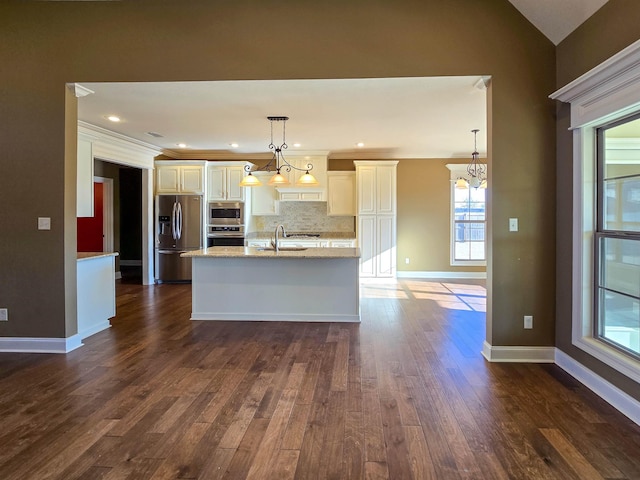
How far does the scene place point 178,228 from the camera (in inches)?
285

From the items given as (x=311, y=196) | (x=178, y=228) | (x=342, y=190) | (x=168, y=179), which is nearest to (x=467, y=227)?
(x=342, y=190)

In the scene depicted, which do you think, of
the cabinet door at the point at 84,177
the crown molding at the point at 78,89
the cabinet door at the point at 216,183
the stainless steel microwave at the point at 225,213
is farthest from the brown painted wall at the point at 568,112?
the cabinet door at the point at 216,183

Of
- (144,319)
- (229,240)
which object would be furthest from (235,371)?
(229,240)

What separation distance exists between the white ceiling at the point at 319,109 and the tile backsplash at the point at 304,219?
1.45 m

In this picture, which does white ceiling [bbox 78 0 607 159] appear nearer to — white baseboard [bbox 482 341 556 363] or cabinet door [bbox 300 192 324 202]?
cabinet door [bbox 300 192 324 202]

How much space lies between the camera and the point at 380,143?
6.61 m

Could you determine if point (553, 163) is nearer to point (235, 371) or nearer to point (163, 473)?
point (235, 371)

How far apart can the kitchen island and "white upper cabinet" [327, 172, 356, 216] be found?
10.4 feet

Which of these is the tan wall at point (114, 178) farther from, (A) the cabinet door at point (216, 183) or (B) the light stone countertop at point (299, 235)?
(B) the light stone countertop at point (299, 235)

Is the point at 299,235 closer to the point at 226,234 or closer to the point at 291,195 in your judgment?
the point at 291,195

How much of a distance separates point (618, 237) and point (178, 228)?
6567 mm

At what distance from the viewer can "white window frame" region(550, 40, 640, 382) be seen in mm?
2594

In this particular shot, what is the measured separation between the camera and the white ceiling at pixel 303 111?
3.65 metres

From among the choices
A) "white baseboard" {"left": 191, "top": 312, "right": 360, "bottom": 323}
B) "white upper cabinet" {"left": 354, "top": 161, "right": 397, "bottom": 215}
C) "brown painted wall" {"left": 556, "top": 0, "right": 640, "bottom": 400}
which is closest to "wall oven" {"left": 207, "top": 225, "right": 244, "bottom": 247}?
"white upper cabinet" {"left": 354, "top": 161, "right": 397, "bottom": 215}
